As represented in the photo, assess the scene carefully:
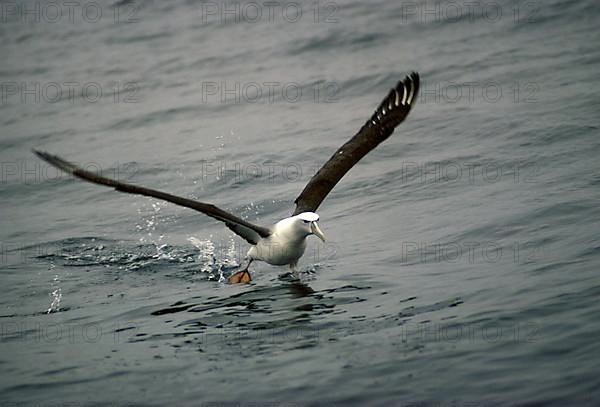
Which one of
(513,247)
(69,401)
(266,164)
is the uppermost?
(266,164)

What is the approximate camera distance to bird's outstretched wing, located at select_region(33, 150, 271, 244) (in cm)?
873

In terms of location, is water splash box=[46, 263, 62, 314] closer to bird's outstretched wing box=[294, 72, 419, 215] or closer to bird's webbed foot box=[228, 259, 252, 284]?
bird's webbed foot box=[228, 259, 252, 284]

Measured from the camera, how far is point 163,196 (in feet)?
29.2

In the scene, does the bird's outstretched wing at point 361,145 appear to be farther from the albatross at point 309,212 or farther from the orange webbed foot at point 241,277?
the orange webbed foot at point 241,277

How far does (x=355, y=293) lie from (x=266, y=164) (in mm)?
5524

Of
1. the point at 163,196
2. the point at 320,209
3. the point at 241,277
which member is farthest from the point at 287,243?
the point at 320,209

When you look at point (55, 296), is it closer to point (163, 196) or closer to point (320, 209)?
point (163, 196)

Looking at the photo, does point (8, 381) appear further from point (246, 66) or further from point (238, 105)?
point (246, 66)

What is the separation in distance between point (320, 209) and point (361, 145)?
5.40 feet

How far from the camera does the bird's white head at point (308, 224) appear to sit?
10055mm

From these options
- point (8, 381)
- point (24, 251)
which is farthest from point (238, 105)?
point (8, 381)

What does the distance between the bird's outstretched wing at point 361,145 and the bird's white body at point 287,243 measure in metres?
0.53

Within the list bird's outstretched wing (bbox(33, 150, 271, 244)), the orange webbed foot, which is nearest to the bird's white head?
bird's outstretched wing (bbox(33, 150, 271, 244))

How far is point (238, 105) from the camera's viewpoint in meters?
18.0
